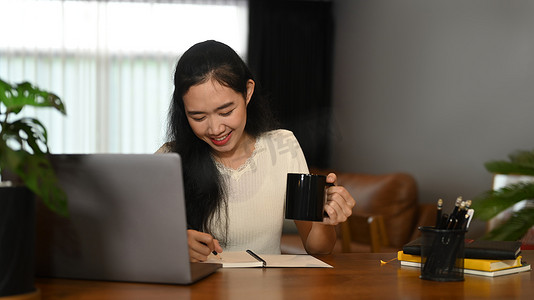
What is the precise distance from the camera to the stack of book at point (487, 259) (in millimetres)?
1318

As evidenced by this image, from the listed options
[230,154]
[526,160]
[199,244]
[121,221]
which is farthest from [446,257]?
[526,160]

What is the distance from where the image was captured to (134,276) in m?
1.16

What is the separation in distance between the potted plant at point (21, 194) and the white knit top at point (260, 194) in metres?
0.94

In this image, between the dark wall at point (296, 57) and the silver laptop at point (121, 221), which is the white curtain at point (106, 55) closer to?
the dark wall at point (296, 57)

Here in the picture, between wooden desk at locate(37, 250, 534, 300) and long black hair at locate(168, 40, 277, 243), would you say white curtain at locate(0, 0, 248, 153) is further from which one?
wooden desk at locate(37, 250, 534, 300)

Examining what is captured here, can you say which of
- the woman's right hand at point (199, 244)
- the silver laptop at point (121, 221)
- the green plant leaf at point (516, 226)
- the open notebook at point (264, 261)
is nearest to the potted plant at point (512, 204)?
the green plant leaf at point (516, 226)

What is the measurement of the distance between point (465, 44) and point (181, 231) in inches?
124

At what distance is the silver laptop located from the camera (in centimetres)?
110

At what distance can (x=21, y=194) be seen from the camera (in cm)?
98

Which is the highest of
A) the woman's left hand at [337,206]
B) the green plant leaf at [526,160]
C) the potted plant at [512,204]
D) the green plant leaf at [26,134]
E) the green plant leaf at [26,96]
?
the green plant leaf at [26,96]

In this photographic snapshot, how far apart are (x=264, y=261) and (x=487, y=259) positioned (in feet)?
1.52

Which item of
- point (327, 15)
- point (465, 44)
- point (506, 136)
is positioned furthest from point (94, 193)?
point (327, 15)

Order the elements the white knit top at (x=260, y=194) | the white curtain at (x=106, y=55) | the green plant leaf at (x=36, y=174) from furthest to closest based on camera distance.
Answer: the white curtain at (x=106, y=55)
the white knit top at (x=260, y=194)
the green plant leaf at (x=36, y=174)

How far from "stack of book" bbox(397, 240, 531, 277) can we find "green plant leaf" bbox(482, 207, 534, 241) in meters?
1.41
